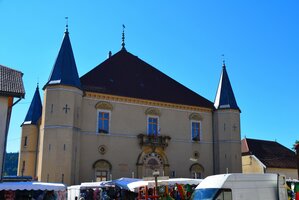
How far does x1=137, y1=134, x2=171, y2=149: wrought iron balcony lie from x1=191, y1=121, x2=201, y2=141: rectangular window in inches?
125

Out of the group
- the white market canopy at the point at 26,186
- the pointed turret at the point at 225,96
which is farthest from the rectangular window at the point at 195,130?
the white market canopy at the point at 26,186

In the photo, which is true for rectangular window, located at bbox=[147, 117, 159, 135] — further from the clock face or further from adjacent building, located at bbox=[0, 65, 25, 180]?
adjacent building, located at bbox=[0, 65, 25, 180]

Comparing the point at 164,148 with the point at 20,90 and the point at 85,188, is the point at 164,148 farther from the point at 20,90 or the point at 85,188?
the point at 20,90

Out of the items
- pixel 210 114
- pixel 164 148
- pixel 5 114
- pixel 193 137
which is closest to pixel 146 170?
pixel 164 148

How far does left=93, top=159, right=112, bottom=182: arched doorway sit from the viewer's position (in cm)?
3142

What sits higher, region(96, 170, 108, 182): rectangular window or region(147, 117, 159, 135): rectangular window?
region(147, 117, 159, 135): rectangular window

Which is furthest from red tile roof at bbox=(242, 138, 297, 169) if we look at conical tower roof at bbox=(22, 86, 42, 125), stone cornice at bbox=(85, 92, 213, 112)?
conical tower roof at bbox=(22, 86, 42, 125)

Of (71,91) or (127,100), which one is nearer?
(71,91)

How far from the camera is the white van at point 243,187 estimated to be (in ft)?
49.6

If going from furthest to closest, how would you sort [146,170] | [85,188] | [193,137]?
1. [193,137]
2. [146,170]
3. [85,188]

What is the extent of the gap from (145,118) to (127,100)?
2227 mm

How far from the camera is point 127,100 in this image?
34000 mm

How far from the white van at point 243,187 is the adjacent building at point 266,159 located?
A: 27134mm

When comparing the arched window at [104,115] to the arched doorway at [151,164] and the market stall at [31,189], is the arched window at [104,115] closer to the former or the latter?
the arched doorway at [151,164]
